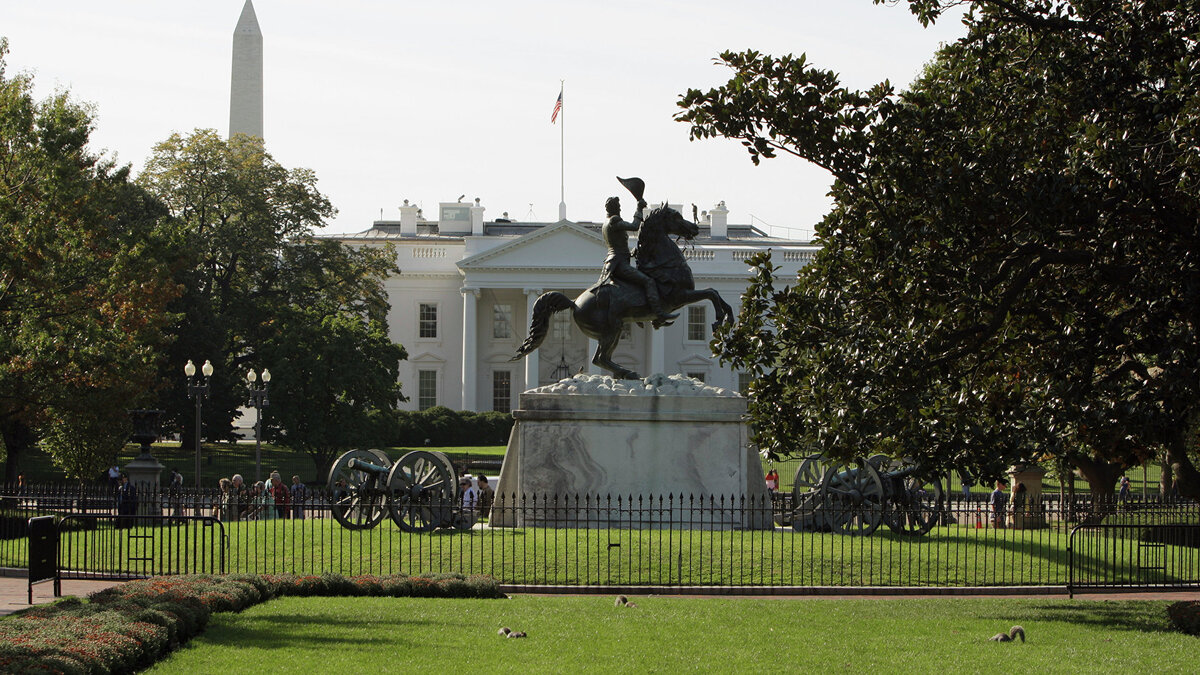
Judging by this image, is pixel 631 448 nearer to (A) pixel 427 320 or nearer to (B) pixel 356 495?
(B) pixel 356 495

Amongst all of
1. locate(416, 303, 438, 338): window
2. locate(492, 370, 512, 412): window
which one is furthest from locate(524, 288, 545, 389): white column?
locate(416, 303, 438, 338): window

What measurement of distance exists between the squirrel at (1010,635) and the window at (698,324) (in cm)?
5856

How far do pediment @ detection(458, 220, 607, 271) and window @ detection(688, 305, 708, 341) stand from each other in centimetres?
689

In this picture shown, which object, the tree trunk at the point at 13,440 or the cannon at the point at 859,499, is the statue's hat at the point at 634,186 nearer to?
the cannon at the point at 859,499

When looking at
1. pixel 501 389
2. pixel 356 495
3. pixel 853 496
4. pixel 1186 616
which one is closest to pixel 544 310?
pixel 356 495

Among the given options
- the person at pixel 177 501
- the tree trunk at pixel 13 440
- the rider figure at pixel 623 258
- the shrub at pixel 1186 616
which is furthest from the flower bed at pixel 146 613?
the tree trunk at pixel 13 440

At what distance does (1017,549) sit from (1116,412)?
6221 millimetres

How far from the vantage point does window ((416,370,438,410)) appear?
225ft

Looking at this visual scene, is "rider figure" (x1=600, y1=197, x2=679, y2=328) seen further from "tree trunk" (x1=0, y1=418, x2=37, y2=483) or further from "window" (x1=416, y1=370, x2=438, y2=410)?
"window" (x1=416, y1=370, x2=438, y2=410)

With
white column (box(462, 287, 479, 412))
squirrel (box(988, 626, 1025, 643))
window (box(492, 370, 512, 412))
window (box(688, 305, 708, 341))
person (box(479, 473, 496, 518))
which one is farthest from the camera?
window (box(688, 305, 708, 341))

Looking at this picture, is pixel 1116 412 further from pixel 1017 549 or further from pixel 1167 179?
pixel 1017 549

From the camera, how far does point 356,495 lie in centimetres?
1777

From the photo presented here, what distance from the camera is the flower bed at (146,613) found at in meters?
8.36

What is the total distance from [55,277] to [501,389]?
42836 mm
